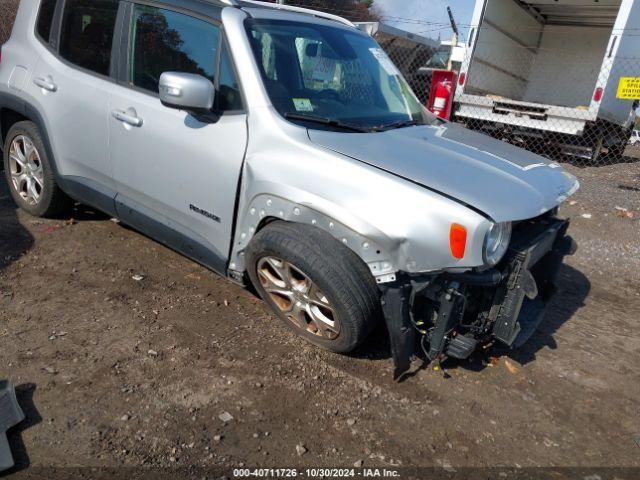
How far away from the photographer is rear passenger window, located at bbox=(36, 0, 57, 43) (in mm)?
4199

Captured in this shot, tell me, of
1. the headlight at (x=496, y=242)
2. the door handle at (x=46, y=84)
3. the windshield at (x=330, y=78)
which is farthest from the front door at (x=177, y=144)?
the headlight at (x=496, y=242)

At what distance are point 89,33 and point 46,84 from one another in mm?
532

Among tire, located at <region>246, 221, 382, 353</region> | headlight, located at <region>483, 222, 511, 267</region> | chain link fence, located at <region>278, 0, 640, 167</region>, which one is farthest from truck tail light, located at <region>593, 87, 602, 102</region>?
tire, located at <region>246, 221, 382, 353</region>

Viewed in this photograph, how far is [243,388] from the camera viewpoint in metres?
2.89

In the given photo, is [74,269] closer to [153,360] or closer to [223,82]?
[153,360]

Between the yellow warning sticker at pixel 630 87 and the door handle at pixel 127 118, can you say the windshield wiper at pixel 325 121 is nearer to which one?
the door handle at pixel 127 118

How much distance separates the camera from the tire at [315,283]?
9.26ft

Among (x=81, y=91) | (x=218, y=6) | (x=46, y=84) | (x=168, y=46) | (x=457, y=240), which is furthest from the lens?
(x=46, y=84)

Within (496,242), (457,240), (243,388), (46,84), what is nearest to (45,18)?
(46,84)

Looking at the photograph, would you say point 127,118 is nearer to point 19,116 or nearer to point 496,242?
point 19,116

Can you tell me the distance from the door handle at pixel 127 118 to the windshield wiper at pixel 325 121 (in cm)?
108

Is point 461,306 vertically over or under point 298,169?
under

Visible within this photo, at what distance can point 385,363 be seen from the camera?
3.22 metres

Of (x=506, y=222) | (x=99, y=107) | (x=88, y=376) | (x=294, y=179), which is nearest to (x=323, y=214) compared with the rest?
(x=294, y=179)
